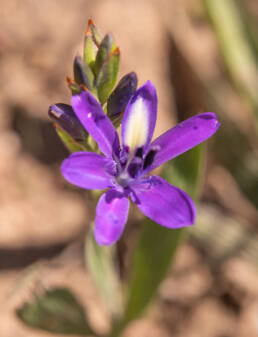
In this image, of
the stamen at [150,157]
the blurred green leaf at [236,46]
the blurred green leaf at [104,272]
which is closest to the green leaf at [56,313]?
the blurred green leaf at [104,272]

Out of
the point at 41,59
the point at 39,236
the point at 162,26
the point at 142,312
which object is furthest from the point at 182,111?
the point at 142,312

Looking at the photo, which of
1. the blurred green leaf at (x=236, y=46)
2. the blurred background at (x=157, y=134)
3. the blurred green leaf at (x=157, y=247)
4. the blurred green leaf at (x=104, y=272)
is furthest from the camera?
the blurred green leaf at (x=236, y=46)

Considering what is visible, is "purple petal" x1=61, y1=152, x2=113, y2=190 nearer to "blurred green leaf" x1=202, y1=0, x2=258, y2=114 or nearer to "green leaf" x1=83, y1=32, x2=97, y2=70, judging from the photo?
"green leaf" x1=83, y1=32, x2=97, y2=70

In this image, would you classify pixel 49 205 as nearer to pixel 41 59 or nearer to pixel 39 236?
pixel 39 236

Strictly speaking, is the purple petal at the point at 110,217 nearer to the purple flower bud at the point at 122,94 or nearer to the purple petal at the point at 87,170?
the purple petal at the point at 87,170

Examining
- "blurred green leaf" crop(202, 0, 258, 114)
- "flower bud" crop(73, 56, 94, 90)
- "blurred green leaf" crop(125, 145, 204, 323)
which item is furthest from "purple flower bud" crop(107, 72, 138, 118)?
"blurred green leaf" crop(202, 0, 258, 114)

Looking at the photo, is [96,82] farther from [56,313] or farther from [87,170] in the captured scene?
[56,313]
